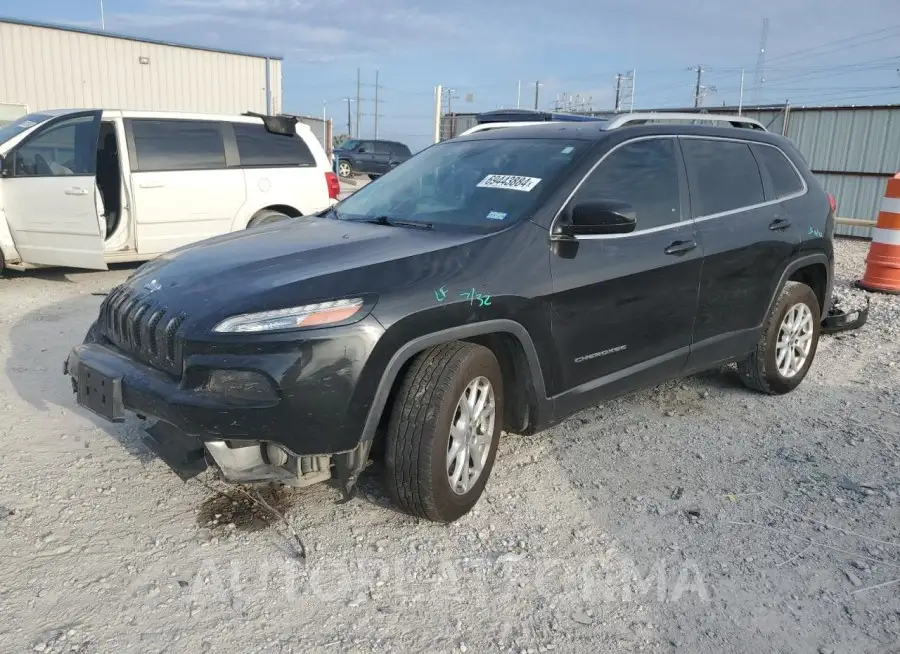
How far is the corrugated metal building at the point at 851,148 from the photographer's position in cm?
1478

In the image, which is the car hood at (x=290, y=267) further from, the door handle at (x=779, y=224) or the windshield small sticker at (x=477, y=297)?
the door handle at (x=779, y=224)

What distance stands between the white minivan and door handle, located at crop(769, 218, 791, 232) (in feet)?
17.7

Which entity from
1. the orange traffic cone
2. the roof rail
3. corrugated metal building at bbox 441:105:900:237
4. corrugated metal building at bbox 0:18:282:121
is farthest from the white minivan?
corrugated metal building at bbox 441:105:900:237

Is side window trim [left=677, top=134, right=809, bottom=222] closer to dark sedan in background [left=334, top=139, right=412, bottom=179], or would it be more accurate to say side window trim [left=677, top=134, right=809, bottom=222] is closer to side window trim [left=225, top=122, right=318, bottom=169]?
side window trim [left=225, top=122, right=318, bottom=169]

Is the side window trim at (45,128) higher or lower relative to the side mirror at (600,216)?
higher

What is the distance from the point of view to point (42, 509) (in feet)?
10.7

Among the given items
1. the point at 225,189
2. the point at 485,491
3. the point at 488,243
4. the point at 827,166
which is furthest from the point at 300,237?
the point at 827,166

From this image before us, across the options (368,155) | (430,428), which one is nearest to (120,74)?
(368,155)

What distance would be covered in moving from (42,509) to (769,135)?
4.83m

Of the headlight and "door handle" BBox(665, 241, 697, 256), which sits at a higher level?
"door handle" BBox(665, 241, 697, 256)

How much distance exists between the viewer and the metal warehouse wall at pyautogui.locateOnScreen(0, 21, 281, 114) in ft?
59.2

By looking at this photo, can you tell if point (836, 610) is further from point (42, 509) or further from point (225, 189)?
point (225, 189)

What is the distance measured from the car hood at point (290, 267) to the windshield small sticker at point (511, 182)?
1.54 ft

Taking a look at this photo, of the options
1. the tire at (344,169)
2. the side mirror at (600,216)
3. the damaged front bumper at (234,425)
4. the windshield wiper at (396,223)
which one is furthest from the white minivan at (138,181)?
the tire at (344,169)
